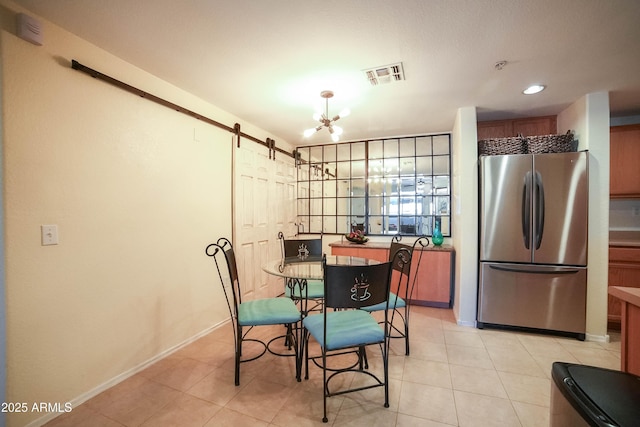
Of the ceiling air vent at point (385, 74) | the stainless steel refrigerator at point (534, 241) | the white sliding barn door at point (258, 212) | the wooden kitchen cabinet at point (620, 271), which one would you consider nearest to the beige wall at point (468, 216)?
the stainless steel refrigerator at point (534, 241)

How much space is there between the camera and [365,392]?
72.9 inches

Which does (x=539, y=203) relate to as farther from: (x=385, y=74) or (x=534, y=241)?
(x=385, y=74)

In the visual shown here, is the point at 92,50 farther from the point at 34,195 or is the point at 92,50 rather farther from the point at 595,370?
the point at 595,370

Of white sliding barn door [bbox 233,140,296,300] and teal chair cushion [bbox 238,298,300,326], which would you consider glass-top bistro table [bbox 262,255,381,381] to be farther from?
white sliding barn door [bbox 233,140,296,300]

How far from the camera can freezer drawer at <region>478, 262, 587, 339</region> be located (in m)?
2.60

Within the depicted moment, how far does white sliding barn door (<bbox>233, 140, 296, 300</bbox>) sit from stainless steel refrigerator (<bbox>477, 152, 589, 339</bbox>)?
2.66 meters

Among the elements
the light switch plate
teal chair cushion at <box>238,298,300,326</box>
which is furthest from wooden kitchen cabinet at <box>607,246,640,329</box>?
the light switch plate

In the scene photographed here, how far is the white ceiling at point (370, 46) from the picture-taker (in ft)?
4.94

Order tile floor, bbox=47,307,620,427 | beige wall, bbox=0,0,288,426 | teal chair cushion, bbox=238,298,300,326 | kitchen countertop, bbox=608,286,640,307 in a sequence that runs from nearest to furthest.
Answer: kitchen countertop, bbox=608,286,640,307, beige wall, bbox=0,0,288,426, tile floor, bbox=47,307,620,427, teal chair cushion, bbox=238,298,300,326

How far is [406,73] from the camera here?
2201 mm

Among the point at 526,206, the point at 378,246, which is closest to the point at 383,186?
the point at 378,246

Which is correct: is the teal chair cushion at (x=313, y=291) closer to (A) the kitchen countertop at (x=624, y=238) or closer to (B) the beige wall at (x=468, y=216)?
(B) the beige wall at (x=468, y=216)

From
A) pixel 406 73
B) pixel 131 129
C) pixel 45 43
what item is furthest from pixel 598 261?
pixel 45 43

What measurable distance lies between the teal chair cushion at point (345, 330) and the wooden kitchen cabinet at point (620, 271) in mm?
2847
